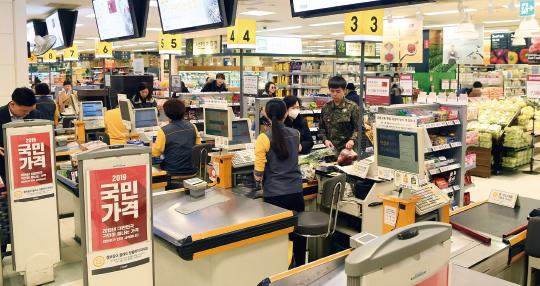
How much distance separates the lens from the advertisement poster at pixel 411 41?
11266mm

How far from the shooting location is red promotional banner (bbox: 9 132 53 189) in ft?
11.5

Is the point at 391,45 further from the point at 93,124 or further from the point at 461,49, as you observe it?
the point at 93,124

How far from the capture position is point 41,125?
3553mm

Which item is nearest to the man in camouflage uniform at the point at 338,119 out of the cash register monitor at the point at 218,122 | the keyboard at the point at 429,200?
the cash register monitor at the point at 218,122

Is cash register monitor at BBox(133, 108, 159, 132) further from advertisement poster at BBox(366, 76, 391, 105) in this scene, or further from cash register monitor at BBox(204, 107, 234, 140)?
advertisement poster at BBox(366, 76, 391, 105)

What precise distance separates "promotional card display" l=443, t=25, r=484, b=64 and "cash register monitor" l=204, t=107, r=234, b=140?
32.7 feet

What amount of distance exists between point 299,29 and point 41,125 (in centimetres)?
1370

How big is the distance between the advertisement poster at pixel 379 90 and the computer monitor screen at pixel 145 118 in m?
3.30

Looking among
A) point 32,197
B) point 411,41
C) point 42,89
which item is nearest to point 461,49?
point 411,41

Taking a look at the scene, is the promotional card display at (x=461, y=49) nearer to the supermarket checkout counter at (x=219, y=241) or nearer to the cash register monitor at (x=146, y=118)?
the cash register monitor at (x=146, y=118)

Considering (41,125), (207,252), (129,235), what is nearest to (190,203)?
(207,252)

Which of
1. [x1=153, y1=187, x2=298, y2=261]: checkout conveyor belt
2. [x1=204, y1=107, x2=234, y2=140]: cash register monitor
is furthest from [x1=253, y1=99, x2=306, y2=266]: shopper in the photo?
[x1=204, y1=107, x2=234, y2=140]: cash register monitor

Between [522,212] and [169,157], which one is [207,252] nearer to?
[169,157]

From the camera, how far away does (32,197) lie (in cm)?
365
